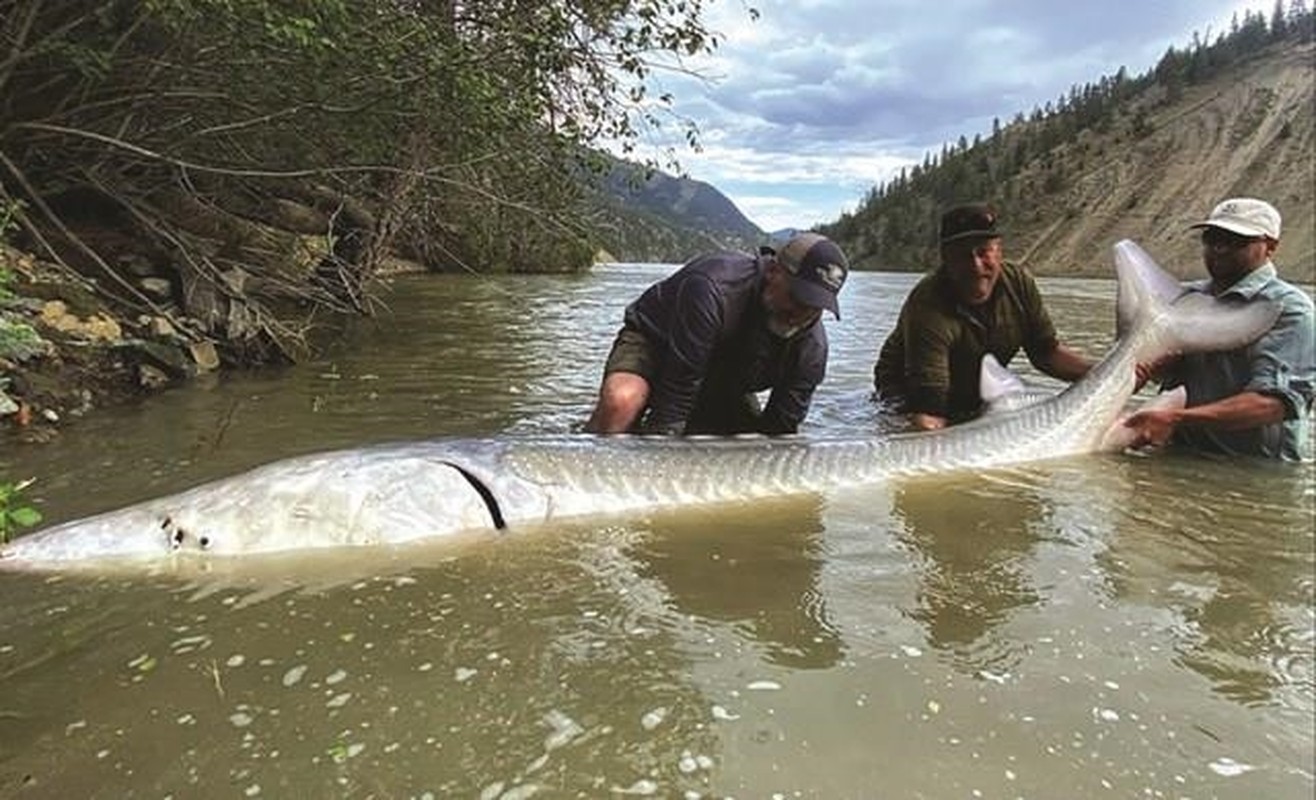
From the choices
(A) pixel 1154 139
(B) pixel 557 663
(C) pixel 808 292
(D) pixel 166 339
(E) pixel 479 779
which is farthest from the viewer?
(A) pixel 1154 139

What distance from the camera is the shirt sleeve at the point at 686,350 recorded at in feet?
15.4

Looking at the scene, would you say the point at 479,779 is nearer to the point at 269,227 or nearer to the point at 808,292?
the point at 808,292

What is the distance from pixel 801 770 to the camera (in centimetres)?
197

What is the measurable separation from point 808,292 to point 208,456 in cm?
310

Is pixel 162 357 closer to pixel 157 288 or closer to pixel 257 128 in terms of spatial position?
pixel 157 288

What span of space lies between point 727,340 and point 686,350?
377 millimetres

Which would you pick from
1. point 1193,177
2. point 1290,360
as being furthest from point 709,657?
point 1193,177

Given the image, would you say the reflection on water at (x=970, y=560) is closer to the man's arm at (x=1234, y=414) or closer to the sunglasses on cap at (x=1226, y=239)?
the man's arm at (x=1234, y=414)

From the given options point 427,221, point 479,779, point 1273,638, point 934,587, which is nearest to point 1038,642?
point 934,587

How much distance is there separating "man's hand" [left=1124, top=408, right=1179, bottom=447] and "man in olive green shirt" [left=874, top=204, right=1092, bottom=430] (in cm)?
66

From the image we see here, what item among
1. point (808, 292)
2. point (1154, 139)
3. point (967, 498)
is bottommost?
point (967, 498)

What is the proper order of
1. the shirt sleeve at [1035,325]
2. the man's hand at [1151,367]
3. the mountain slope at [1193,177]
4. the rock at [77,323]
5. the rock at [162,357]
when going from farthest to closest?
1. the mountain slope at [1193,177]
2. the rock at [162,357]
3. the rock at [77,323]
4. the shirt sleeve at [1035,325]
5. the man's hand at [1151,367]

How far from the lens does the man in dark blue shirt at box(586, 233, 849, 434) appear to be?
4.42 meters

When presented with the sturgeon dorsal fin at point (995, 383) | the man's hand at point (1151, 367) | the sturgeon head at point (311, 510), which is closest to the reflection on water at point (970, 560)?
the sturgeon dorsal fin at point (995, 383)
